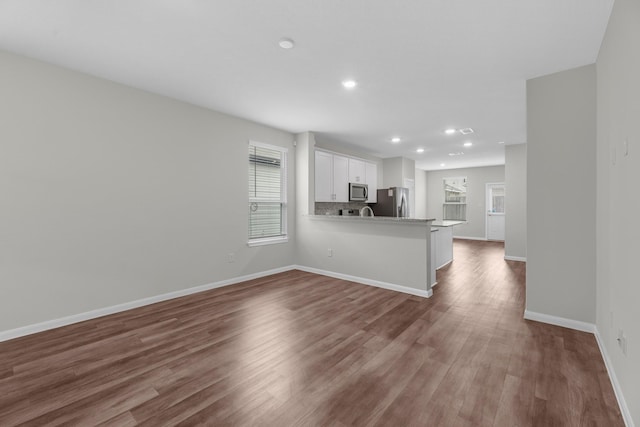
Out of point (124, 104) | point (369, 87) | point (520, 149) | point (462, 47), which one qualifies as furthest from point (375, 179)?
point (124, 104)

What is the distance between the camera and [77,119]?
2.93m

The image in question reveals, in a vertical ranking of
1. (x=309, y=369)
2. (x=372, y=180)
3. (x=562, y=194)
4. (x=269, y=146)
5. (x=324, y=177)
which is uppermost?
(x=269, y=146)

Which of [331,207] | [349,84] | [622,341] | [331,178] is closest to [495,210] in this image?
[331,207]

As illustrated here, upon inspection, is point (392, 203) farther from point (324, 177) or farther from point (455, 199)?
point (455, 199)

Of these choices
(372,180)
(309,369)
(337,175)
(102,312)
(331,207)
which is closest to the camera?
(309,369)

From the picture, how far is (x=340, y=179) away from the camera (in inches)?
248

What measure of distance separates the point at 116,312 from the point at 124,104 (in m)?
2.39

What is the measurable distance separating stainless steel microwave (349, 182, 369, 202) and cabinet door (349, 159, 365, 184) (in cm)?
13

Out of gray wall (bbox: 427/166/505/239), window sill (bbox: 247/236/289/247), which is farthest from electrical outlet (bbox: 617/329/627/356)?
gray wall (bbox: 427/166/505/239)

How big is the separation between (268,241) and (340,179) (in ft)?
7.62

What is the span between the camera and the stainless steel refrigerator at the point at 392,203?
277 inches

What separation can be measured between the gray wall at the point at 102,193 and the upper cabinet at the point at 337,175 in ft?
6.22

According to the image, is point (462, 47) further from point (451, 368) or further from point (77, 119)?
point (77, 119)

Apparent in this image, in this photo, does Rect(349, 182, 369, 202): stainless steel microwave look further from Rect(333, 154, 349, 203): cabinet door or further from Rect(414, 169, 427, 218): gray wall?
Rect(414, 169, 427, 218): gray wall
